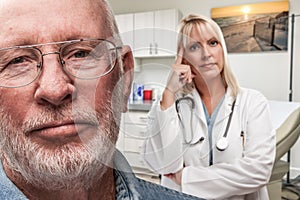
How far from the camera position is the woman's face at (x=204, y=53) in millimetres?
528

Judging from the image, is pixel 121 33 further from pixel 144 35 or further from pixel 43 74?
pixel 43 74

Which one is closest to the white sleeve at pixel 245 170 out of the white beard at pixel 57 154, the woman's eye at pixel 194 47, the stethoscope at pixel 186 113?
the stethoscope at pixel 186 113

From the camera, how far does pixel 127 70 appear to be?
1.37 ft

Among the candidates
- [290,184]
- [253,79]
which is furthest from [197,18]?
[253,79]

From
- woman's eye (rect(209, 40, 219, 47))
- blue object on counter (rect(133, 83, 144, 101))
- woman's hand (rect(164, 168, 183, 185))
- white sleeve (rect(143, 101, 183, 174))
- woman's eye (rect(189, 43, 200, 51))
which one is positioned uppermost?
woman's eye (rect(209, 40, 219, 47))

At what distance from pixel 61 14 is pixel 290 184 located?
1.71m

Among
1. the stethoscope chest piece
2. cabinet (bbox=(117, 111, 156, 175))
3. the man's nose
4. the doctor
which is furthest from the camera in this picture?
the stethoscope chest piece

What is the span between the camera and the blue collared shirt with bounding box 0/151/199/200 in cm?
39

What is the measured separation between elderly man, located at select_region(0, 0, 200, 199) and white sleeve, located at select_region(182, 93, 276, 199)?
14.8 inches

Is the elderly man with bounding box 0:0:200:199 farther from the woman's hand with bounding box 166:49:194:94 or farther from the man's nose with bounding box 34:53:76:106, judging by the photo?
the woman's hand with bounding box 166:49:194:94

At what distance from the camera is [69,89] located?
31cm

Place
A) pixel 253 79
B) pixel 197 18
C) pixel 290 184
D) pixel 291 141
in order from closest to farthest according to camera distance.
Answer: pixel 197 18, pixel 291 141, pixel 290 184, pixel 253 79

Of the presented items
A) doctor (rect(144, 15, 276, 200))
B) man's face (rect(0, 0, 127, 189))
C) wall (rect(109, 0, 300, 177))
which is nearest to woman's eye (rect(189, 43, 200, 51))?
doctor (rect(144, 15, 276, 200))

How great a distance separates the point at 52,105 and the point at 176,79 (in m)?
0.29
